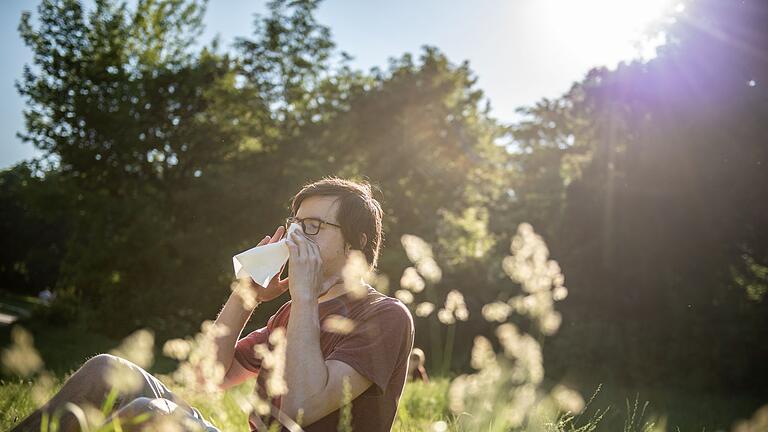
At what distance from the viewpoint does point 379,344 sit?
91.7 inches

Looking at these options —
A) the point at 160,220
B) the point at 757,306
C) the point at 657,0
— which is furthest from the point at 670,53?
the point at 160,220

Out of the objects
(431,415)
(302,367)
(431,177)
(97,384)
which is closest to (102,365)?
(97,384)

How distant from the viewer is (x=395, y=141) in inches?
798

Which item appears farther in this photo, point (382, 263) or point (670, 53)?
point (382, 263)

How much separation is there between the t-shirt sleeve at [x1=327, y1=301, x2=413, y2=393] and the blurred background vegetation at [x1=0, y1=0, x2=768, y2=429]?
7321mm

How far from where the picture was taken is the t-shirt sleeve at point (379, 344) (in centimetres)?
228

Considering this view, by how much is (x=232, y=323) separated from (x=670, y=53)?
13.5 meters

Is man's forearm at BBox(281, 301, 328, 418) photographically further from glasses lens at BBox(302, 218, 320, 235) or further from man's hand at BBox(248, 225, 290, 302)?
man's hand at BBox(248, 225, 290, 302)

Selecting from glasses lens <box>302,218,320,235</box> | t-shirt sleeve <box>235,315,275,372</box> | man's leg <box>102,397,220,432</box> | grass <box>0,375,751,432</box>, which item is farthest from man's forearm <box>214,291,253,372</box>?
man's leg <box>102,397,220,432</box>

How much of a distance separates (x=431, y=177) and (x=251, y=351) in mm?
17458

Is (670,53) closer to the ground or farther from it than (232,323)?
farther from it

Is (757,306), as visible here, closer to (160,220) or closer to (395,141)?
(395,141)

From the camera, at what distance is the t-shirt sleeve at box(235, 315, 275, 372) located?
318 cm

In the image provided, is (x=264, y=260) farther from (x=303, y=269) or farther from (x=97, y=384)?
(x=97, y=384)
